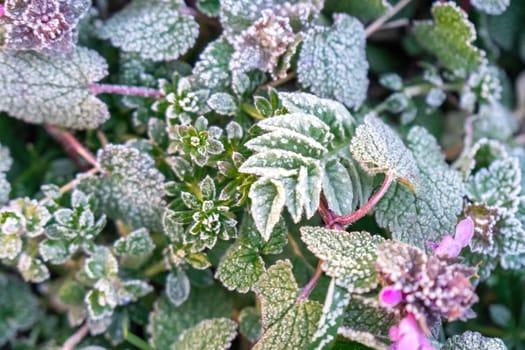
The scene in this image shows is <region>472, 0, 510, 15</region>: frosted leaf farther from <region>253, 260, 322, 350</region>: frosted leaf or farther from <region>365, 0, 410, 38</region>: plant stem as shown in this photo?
<region>253, 260, 322, 350</region>: frosted leaf

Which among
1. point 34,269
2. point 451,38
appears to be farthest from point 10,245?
point 451,38

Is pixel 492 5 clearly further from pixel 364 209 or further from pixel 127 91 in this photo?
pixel 127 91

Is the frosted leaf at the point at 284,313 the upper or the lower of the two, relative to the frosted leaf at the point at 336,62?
lower

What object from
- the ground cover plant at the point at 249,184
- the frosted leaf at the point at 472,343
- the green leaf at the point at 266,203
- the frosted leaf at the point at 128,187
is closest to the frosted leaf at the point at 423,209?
the ground cover plant at the point at 249,184

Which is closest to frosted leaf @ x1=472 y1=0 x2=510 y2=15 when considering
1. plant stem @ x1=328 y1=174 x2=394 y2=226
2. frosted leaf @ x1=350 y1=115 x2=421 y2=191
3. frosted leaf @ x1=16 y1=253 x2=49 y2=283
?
frosted leaf @ x1=350 y1=115 x2=421 y2=191

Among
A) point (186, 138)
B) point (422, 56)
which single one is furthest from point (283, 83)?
point (422, 56)

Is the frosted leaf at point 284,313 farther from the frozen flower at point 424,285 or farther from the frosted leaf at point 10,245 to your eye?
the frosted leaf at point 10,245
